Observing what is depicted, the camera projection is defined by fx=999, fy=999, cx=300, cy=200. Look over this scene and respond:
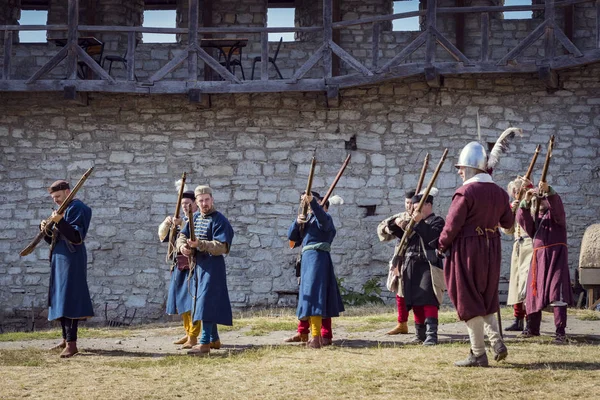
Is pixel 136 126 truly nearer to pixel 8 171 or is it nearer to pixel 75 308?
pixel 8 171

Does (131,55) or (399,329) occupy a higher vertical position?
(131,55)

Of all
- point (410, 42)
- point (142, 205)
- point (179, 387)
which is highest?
point (410, 42)

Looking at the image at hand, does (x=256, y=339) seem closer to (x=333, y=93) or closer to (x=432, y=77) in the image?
(x=333, y=93)

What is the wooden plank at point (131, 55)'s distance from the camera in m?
13.9

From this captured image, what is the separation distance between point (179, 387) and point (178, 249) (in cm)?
218

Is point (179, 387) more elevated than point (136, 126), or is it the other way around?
point (136, 126)

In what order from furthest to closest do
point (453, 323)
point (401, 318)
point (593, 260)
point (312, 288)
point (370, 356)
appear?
1. point (593, 260)
2. point (453, 323)
3. point (401, 318)
4. point (312, 288)
5. point (370, 356)

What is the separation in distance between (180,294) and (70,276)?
1.02 m

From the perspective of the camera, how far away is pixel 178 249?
351 inches

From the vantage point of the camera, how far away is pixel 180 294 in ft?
29.7

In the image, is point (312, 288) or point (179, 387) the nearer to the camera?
point (179, 387)

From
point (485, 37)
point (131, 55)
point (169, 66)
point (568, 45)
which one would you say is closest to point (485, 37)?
point (485, 37)

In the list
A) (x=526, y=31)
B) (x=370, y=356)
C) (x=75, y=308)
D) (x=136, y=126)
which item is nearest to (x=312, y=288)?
(x=370, y=356)

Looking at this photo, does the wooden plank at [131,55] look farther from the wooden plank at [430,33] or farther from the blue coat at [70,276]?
the blue coat at [70,276]
